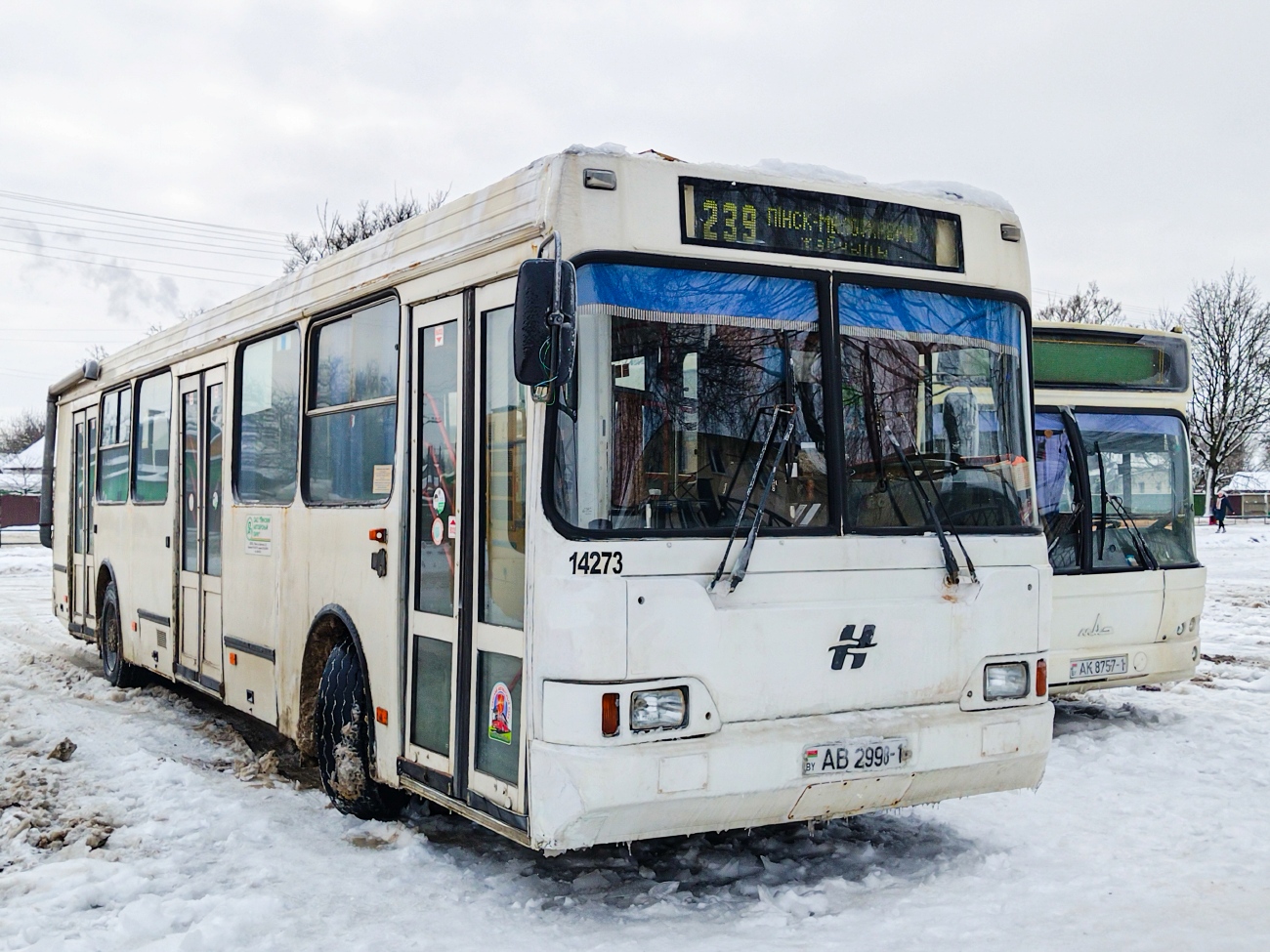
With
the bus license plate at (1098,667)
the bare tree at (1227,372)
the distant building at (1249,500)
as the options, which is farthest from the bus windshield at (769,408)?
the distant building at (1249,500)

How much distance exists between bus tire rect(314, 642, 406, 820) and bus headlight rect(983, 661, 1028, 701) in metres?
2.95

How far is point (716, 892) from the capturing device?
5320 millimetres

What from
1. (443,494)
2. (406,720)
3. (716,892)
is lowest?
(716,892)

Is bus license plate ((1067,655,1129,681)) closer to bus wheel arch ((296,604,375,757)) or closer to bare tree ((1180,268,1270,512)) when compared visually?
bus wheel arch ((296,604,375,757))

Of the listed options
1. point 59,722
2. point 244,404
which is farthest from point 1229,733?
point 59,722

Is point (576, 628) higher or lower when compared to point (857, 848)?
higher

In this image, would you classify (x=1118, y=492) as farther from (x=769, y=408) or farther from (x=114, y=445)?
(x=114, y=445)

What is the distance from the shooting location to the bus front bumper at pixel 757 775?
4.66 m

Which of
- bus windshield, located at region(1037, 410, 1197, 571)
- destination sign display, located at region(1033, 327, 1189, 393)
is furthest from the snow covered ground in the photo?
destination sign display, located at region(1033, 327, 1189, 393)

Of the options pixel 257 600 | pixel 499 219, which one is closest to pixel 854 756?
pixel 499 219

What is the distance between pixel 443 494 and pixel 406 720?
3.59 feet

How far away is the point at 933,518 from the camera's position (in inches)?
209

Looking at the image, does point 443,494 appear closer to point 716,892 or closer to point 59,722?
point 716,892

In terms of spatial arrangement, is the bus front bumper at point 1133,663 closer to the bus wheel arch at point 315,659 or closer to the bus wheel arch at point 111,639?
the bus wheel arch at point 315,659
